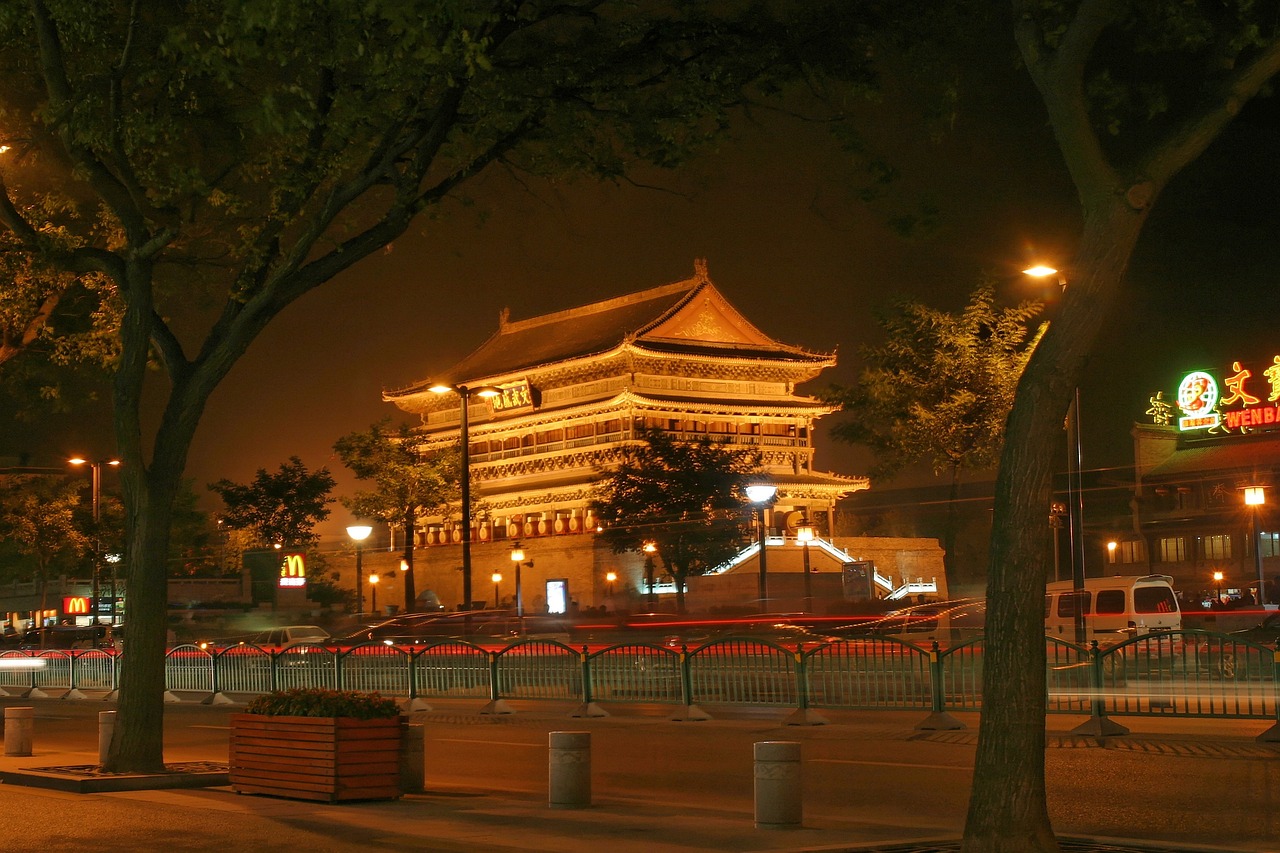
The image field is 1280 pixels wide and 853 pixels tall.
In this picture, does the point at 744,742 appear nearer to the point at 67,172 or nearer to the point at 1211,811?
the point at 1211,811

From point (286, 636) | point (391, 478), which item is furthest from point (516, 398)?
point (286, 636)

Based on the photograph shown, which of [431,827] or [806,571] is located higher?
[806,571]

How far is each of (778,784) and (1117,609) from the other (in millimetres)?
23977

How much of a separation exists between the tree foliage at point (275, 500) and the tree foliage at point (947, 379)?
34479 millimetres

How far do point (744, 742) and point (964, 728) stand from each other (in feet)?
10.1

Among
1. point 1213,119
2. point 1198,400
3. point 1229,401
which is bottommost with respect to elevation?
point 1213,119

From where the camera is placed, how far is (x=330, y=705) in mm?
13875

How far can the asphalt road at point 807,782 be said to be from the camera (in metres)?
12.3

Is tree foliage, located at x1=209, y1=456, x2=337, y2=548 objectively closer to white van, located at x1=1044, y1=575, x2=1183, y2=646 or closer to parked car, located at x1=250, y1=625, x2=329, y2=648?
parked car, located at x1=250, y1=625, x2=329, y2=648

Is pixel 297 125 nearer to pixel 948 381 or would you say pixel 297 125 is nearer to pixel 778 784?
pixel 778 784

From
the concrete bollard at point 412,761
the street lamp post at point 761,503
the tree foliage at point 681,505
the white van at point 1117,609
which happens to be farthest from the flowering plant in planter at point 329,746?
the tree foliage at point 681,505

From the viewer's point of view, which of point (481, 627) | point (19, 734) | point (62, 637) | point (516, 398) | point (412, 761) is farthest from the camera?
point (516, 398)

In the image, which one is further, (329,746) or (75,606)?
(75,606)

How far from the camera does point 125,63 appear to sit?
48.0 feet
